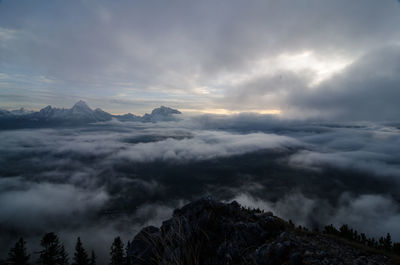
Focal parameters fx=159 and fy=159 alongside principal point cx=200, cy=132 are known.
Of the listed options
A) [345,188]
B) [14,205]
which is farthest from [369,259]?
[14,205]

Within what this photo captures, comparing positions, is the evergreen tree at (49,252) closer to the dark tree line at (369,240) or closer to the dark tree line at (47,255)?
the dark tree line at (47,255)

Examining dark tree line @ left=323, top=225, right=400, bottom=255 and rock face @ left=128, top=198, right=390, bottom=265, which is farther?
dark tree line @ left=323, top=225, right=400, bottom=255

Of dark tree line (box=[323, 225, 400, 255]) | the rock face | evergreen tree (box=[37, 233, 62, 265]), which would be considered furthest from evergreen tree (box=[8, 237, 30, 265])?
dark tree line (box=[323, 225, 400, 255])

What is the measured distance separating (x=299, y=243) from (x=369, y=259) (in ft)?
8.97

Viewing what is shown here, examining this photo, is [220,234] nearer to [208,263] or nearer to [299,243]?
[208,263]

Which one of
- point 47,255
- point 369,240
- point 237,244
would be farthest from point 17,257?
point 369,240

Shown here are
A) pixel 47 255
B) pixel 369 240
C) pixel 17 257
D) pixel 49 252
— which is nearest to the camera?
pixel 369 240

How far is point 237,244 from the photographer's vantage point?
9.79 m

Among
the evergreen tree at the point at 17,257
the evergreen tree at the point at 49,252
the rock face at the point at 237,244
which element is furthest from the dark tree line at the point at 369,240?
the evergreen tree at the point at 17,257

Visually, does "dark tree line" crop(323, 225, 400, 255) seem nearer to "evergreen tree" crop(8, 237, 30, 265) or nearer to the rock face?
the rock face

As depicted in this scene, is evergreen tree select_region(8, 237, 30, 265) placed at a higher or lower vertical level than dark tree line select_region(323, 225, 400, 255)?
lower

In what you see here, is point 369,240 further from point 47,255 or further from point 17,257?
point 17,257

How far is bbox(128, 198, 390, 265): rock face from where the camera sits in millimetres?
6106

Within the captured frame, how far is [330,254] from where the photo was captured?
7.25 m
